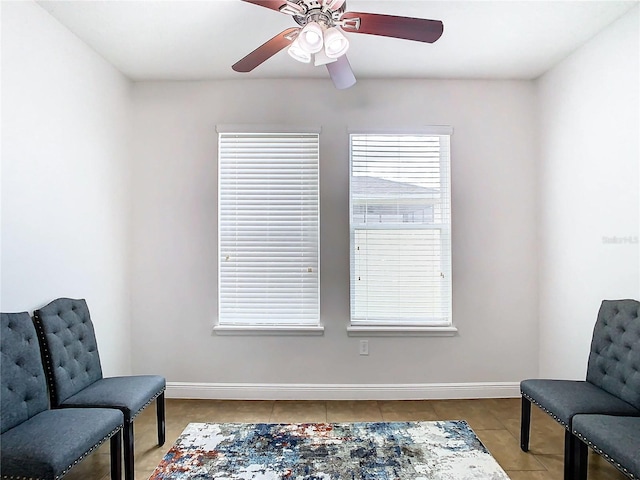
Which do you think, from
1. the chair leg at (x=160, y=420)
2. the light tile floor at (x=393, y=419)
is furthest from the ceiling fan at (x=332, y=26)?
Result: the light tile floor at (x=393, y=419)

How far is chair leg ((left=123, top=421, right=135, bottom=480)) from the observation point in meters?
2.08

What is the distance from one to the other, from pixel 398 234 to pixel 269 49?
187 centimetres

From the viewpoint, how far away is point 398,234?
10.7ft

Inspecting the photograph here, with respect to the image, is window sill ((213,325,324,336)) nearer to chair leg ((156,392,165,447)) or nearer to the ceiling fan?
chair leg ((156,392,165,447))

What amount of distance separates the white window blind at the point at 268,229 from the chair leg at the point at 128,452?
1.23 metres

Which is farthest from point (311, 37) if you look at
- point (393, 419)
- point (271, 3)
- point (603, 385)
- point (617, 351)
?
point (393, 419)

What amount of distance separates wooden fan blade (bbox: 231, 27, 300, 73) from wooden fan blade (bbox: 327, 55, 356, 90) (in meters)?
0.29

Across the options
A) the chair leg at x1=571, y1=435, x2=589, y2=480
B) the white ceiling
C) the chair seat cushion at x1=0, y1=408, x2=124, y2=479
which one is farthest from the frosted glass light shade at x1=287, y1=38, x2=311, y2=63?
the chair leg at x1=571, y1=435, x2=589, y2=480

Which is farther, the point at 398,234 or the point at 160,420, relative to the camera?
→ the point at 398,234

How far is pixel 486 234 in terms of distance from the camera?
3.25m

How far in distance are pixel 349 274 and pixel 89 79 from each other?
8.02ft

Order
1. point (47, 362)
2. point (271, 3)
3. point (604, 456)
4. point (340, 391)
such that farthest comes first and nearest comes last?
point (340, 391), point (47, 362), point (604, 456), point (271, 3)

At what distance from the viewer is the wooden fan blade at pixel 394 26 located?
5.34 feet

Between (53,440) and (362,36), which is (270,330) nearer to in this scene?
(53,440)
